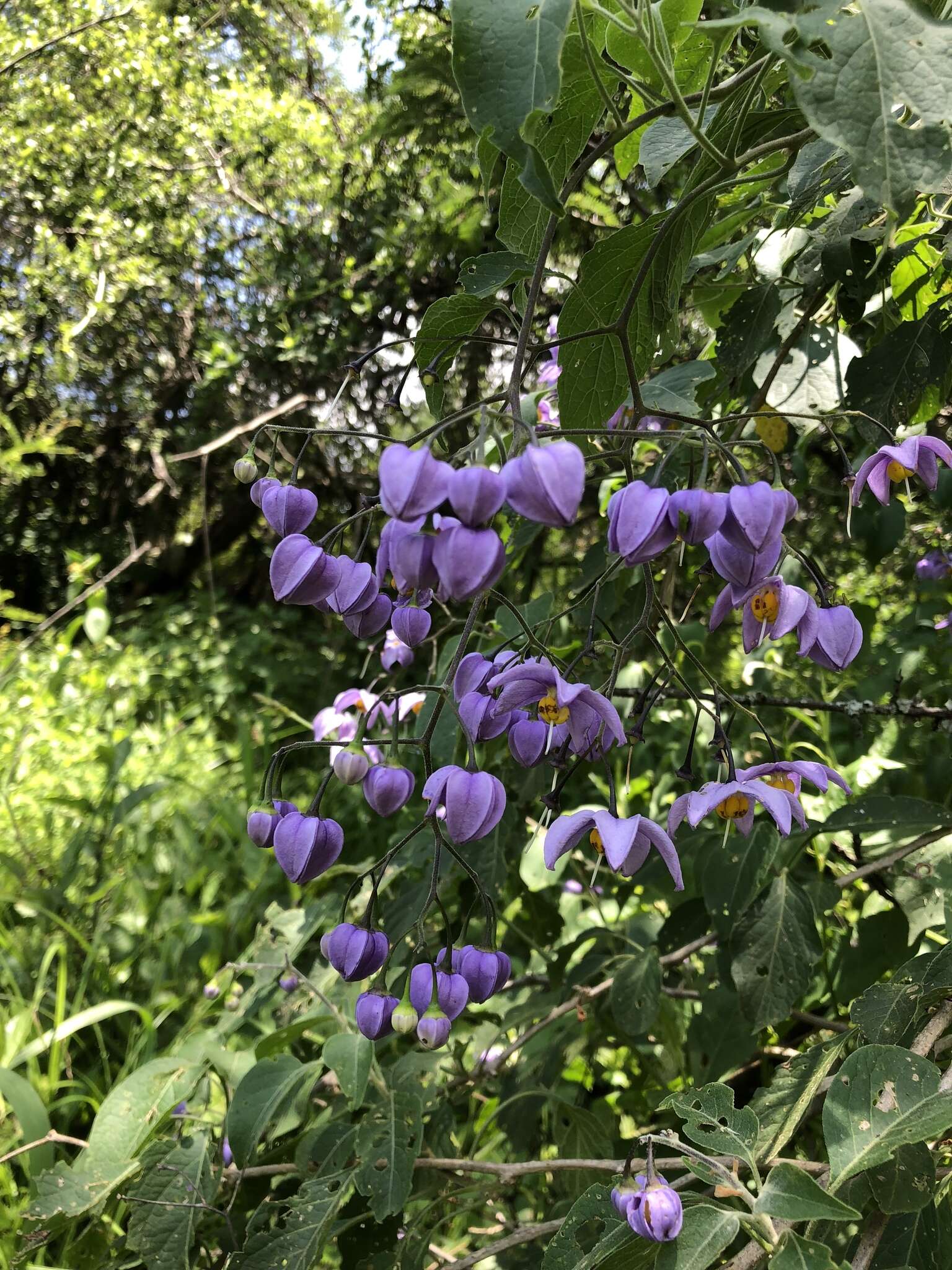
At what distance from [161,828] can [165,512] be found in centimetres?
404

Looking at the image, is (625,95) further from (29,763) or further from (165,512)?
(165,512)

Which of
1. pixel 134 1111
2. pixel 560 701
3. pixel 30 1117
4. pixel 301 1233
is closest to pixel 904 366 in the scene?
→ pixel 560 701

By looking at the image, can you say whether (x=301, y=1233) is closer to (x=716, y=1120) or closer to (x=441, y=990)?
(x=441, y=990)

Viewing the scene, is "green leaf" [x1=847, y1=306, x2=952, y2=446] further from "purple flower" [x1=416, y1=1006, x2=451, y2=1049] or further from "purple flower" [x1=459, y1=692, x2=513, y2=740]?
"purple flower" [x1=416, y1=1006, x2=451, y2=1049]

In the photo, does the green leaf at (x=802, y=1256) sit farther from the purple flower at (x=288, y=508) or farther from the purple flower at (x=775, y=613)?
the purple flower at (x=288, y=508)

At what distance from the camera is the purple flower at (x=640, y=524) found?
63 cm

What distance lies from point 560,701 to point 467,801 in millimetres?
118

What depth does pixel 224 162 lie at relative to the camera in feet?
16.0

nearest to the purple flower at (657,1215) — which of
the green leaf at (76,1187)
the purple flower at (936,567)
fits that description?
the green leaf at (76,1187)

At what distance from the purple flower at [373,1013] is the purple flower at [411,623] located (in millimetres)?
358

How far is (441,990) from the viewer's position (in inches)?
32.0

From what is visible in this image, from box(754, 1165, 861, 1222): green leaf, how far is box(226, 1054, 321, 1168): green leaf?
2.36ft

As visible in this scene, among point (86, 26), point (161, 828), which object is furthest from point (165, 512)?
point (161, 828)


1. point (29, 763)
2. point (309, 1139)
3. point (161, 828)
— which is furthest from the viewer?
point (29, 763)
